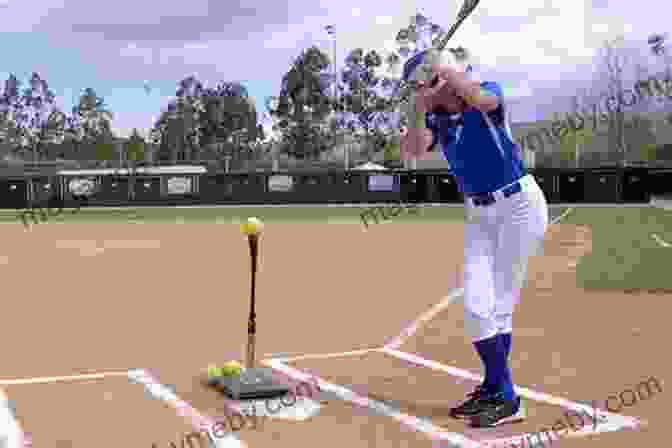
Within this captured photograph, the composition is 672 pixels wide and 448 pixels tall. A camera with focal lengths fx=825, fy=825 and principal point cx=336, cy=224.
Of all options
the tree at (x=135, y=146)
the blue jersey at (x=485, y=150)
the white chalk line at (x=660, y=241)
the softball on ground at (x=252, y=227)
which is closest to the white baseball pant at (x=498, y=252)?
the blue jersey at (x=485, y=150)

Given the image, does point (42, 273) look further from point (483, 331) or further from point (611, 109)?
point (611, 109)

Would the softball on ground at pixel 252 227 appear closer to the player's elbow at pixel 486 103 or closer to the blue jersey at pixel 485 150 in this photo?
the blue jersey at pixel 485 150

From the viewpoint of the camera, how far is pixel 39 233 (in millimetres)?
23328

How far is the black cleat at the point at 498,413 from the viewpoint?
5.12 m

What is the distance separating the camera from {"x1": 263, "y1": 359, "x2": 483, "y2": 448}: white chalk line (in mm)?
4906

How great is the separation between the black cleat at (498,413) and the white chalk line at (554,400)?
452 mm

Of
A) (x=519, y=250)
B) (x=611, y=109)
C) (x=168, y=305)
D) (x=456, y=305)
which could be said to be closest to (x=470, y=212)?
(x=519, y=250)

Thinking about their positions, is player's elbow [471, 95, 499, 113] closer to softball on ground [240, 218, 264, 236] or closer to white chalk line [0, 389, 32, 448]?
softball on ground [240, 218, 264, 236]

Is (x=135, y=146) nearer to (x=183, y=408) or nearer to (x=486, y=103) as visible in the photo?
(x=183, y=408)

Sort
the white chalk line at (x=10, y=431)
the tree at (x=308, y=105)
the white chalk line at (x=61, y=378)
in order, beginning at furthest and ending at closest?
the tree at (x=308, y=105)
the white chalk line at (x=61, y=378)
the white chalk line at (x=10, y=431)

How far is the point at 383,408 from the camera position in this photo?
5598 millimetres

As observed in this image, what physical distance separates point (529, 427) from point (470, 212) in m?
1.40

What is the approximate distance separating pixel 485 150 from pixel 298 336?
3.75 meters

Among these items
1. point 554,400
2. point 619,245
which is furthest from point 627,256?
point 554,400
